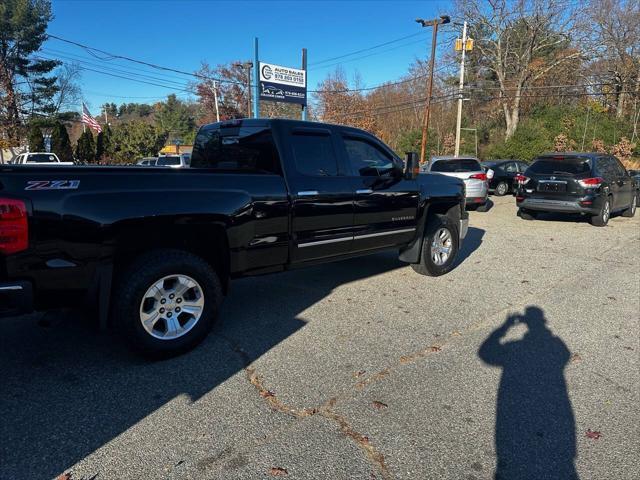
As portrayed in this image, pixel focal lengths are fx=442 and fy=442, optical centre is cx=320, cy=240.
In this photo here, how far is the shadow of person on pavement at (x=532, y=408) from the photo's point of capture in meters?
2.46

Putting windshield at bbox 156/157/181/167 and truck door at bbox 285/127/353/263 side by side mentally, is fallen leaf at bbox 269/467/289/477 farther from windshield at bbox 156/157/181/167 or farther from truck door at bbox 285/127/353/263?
windshield at bbox 156/157/181/167

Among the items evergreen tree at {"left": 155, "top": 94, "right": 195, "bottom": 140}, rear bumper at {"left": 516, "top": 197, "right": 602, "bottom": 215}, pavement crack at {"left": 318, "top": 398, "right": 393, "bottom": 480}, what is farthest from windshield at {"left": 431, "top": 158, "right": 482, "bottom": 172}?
evergreen tree at {"left": 155, "top": 94, "right": 195, "bottom": 140}

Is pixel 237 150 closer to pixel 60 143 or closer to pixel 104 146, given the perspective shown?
pixel 60 143

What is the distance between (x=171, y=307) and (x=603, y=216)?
1095 cm

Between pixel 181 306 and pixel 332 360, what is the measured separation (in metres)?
1.33

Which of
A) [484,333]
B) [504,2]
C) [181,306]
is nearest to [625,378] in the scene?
[484,333]

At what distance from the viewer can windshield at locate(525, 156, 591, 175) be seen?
10.7 metres

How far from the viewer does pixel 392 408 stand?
2.98 meters

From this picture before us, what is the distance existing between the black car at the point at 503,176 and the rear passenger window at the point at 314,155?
52.5ft

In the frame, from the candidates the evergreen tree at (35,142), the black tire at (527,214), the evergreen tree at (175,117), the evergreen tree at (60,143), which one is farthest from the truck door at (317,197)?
the evergreen tree at (175,117)

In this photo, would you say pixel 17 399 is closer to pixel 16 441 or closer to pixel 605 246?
pixel 16 441

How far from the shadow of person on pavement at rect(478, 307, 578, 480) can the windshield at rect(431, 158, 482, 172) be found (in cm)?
955

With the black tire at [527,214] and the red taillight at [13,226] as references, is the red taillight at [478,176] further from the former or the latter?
the red taillight at [13,226]

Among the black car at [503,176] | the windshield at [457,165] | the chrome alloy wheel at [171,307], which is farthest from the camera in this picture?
the black car at [503,176]
